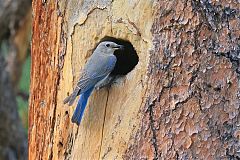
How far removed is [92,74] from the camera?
10.0 ft

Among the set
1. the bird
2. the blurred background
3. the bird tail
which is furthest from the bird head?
the blurred background

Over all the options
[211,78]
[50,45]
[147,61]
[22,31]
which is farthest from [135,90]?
[22,31]

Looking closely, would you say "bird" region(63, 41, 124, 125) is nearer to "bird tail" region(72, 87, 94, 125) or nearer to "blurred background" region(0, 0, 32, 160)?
"bird tail" region(72, 87, 94, 125)

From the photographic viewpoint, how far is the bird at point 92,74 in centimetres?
303

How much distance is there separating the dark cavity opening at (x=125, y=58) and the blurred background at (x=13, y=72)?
2.23 meters

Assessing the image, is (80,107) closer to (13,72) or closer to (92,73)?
(92,73)

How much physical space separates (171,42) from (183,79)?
0.16 m

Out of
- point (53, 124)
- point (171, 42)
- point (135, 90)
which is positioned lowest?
point (53, 124)

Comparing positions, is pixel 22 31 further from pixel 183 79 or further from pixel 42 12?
pixel 183 79

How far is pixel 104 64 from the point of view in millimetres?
3102

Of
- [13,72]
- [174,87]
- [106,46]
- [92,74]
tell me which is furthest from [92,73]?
[13,72]

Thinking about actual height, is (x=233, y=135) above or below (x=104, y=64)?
below

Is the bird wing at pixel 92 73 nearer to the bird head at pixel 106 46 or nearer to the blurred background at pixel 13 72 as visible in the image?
the bird head at pixel 106 46

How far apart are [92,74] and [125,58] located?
41 cm
